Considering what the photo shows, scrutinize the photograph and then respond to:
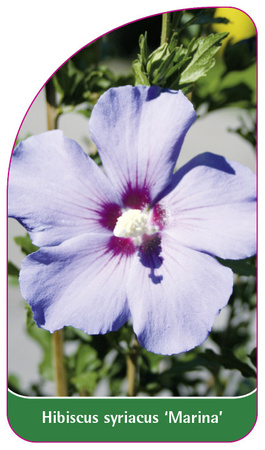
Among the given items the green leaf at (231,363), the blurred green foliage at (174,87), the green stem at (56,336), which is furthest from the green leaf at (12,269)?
the green leaf at (231,363)

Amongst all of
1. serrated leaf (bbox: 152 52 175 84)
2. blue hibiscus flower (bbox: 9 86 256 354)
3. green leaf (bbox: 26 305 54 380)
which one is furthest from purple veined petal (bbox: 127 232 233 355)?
green leaf (bbox: 26 305 54 380)

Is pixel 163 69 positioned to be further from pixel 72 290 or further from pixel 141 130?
pixel 72 290

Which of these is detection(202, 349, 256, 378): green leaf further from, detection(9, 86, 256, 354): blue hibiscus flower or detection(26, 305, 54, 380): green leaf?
detection(26, 305, 54, 380): green leaf

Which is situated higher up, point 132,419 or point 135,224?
point 135,224

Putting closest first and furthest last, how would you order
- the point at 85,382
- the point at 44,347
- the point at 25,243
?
the point at 25,243 → the point at 85,382 → the point at 44,347

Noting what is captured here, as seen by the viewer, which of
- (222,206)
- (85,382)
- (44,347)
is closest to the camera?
(222,206)

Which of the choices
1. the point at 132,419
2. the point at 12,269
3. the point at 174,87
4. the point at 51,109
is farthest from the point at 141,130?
the point at 132,419

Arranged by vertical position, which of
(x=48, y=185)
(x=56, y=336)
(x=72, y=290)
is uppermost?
(x=48, y=185)
